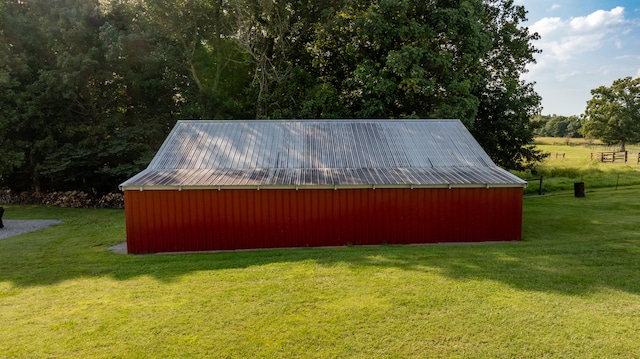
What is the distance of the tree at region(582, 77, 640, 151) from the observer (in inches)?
1924

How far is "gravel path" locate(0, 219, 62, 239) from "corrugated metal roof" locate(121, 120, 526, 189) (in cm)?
650

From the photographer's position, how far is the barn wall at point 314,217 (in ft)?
35.9

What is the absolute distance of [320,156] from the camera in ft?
43.7

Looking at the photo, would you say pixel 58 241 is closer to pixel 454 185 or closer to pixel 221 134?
pixel 221 134

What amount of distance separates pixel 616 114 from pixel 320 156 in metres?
54.4

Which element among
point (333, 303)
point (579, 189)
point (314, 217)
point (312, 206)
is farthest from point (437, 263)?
point (579, 189)

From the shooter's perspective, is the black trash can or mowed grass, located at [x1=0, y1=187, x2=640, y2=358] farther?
the black trash can

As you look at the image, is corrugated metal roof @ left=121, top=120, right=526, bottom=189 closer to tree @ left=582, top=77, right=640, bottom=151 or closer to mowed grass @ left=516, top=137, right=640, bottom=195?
mowed grass @ left=516, top=137, right=640, bottom=195

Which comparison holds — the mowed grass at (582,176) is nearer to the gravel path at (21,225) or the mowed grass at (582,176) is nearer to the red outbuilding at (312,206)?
the red outbuilding at (312,206)

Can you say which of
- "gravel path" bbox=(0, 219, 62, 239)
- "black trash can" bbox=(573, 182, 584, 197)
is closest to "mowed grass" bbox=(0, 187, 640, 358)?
"gravel path" bbox=(0, 219, 62, 239)

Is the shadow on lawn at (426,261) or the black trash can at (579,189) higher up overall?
the black trash can at (579,189)

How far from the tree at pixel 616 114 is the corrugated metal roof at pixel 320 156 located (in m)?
48.4

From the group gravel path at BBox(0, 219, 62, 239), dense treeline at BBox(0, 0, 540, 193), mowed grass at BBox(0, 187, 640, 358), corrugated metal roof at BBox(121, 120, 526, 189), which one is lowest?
gravel path at BBox(0, 219, 62, 239)

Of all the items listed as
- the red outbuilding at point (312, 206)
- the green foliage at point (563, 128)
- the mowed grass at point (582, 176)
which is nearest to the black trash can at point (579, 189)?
the mowed grass at point (582, 176)
